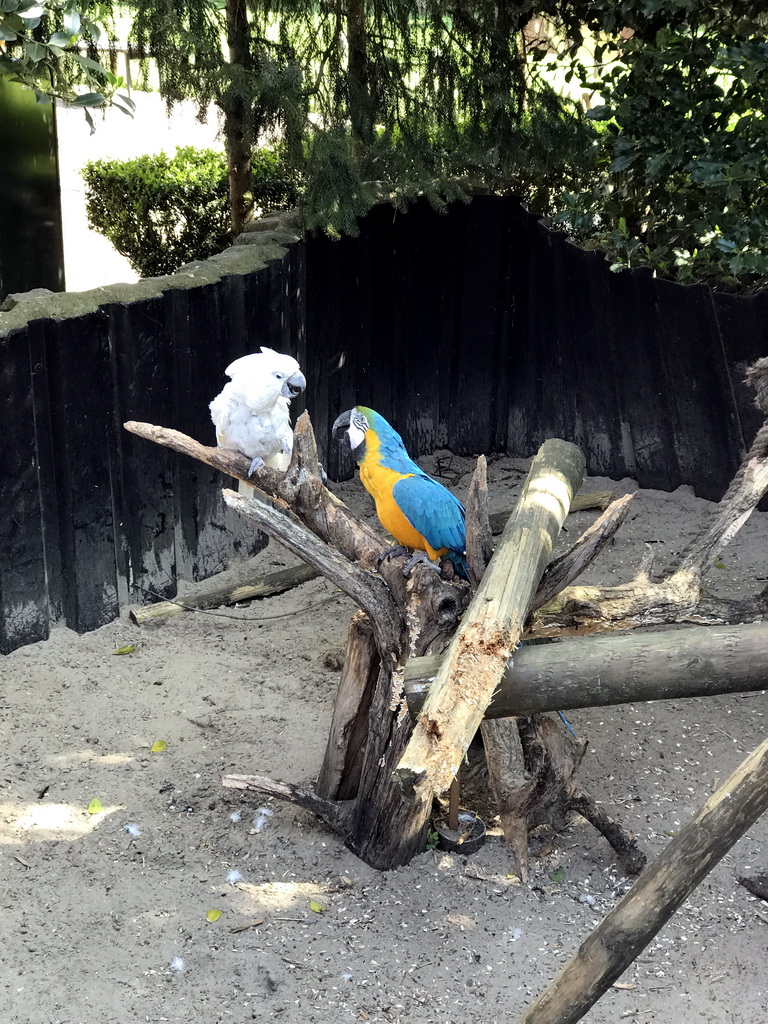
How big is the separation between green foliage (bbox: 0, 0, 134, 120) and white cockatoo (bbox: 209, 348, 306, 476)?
1.54 m

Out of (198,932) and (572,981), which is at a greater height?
(572,981)

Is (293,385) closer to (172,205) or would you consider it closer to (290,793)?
(290,793)

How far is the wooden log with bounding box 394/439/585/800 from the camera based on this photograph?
6.75 feet

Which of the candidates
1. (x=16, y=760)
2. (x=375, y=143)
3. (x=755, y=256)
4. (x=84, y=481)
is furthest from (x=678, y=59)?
(x=16, y=760)

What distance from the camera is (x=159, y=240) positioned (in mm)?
7879

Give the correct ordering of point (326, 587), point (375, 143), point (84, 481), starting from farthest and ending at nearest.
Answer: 1. point (375, 143)
2. point (326, 587)
3. point (84, 481)

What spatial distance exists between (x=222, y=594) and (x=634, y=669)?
3.12 meters

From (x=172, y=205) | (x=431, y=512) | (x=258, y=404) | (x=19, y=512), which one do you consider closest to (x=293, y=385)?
(x=258, y=404)

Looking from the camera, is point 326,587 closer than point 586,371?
Yes

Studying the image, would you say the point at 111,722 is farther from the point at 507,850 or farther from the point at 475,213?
the point at 475,213

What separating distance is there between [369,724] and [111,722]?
1391 mm

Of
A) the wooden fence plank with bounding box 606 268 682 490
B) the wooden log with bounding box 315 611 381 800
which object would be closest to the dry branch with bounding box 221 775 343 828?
the wooden log with bounding box 315 611 381 800

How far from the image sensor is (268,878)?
11.4 feet

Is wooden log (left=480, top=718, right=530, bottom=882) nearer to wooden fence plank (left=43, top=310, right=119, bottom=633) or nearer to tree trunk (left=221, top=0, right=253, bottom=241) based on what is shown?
wooden fence plank (left=43, top=310, right=119, bottom=633)
